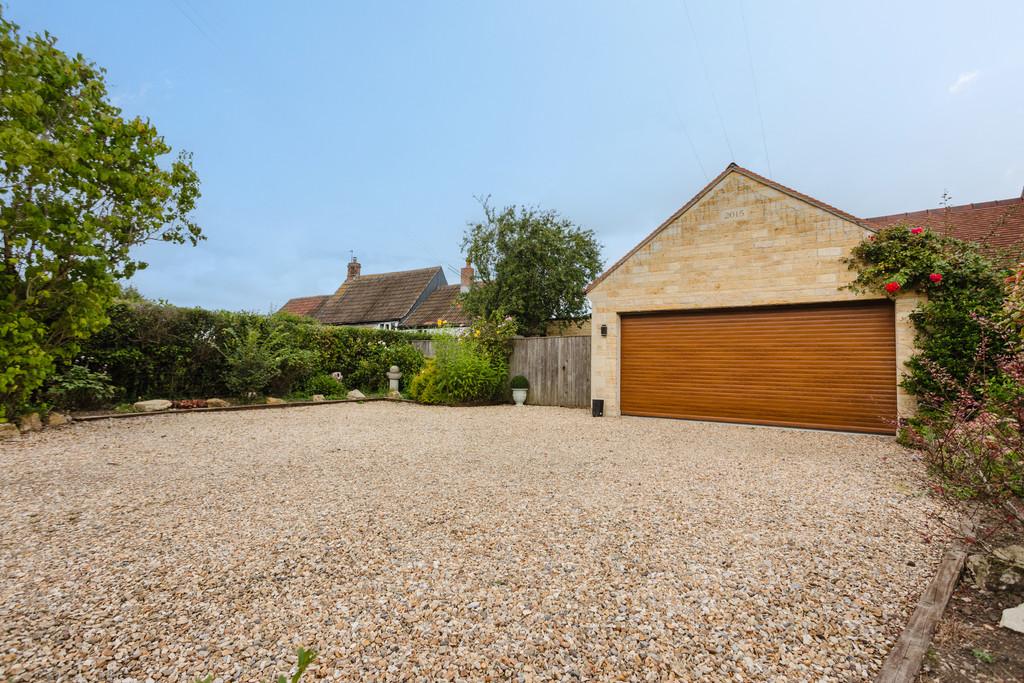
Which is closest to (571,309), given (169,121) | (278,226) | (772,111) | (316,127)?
(772,111)

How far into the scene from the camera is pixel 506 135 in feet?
46.2

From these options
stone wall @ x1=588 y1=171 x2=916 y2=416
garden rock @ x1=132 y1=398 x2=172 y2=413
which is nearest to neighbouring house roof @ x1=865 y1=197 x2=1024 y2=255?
stone wall @ x1=588 y1=171 x2=916 y2=416

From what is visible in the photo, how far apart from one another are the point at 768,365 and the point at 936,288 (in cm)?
247

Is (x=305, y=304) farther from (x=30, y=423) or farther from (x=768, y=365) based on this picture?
(x=768, y=365)

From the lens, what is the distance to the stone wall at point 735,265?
7312 mm

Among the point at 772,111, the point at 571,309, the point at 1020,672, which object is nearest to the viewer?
the point at 1020,672

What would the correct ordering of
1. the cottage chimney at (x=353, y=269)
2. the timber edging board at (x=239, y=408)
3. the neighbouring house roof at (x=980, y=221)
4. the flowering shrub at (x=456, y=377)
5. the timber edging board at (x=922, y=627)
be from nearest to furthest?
1. the timber edging board at (x=922, y=627)
2. the timber edging board at (x=239, y=408)
3. the neighbouring house roof at (x=980, y=221)
4. the flowering shrub at (x=456, y=377)
5. the cottage chimney at (x=353, y=269)

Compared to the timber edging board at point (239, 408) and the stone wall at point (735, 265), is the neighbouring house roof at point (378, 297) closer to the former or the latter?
the timber edging board at point (239, 408)

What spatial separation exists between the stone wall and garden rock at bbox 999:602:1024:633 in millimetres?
6147

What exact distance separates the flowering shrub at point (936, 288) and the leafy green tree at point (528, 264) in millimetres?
Answer: 8772

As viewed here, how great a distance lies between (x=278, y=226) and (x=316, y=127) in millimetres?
12831

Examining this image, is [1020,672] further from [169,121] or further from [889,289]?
[169,121]

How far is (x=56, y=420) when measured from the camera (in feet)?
20.5

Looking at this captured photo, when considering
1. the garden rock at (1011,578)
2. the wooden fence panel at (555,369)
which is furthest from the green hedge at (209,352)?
the garden rock at (1011,578)
